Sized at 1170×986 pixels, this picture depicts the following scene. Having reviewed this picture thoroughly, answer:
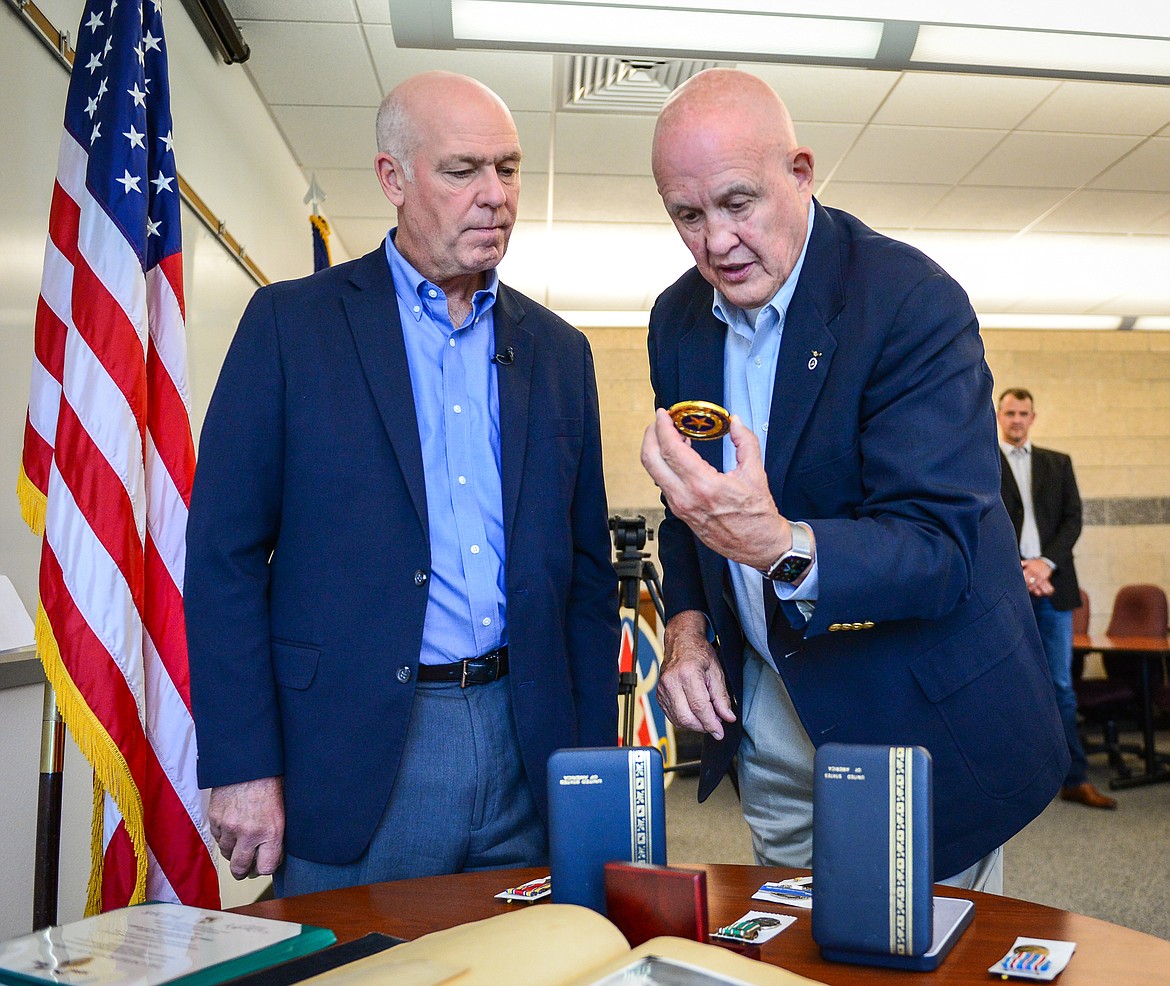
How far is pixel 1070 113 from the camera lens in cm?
423

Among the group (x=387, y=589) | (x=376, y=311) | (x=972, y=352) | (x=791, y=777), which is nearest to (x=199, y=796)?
(x=387, y=589)

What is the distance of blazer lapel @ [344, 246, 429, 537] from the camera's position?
1.46m

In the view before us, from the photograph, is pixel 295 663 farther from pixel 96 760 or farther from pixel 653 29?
pixel 653 29

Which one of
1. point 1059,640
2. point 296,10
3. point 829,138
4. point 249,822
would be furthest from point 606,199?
point 249,822

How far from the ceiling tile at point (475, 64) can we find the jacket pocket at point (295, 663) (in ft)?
8.96

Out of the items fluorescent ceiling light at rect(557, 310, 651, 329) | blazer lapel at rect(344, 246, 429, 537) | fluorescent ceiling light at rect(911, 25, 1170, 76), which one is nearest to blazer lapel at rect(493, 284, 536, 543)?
blazer lapel at rect(344, 246, 429, 537)

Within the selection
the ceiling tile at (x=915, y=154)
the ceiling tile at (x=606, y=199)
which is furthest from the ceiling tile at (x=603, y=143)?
the ceiling tile at (x=915, y=154)

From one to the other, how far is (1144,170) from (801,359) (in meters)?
4.56

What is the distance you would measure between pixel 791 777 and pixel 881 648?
0.85 ft

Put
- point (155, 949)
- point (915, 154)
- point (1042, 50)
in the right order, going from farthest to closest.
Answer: point (915, 154), point (1042, 50), point (155, 949)

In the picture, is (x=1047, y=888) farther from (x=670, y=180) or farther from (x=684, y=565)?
(x=670, y=180)

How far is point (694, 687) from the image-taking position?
1.38 meters

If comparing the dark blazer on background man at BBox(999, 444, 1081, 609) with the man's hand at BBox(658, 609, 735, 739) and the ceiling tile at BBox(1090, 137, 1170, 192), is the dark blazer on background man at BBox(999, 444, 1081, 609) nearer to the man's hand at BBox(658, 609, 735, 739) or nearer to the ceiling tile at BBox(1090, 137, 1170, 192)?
the ceiling tile at BBox(1090, 137, 1170, 192)

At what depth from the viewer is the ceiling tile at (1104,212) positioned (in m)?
5.31
